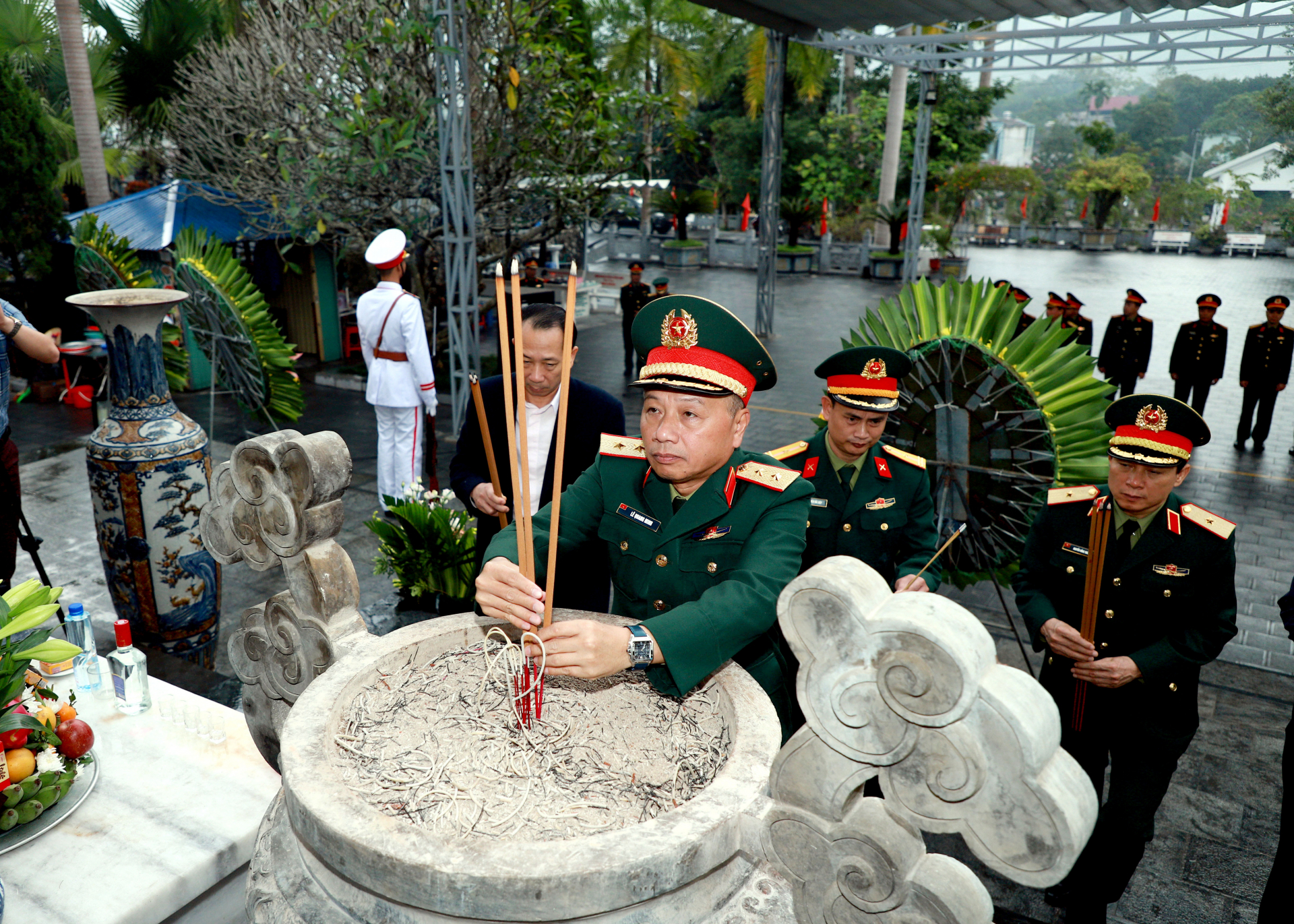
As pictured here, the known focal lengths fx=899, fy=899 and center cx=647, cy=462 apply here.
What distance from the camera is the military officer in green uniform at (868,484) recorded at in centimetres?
324

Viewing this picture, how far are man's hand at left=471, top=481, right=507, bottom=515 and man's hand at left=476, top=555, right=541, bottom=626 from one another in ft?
5.30

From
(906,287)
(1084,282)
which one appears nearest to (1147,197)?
(1084,282)

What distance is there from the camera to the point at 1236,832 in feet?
11.1

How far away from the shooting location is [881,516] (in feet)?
11.0

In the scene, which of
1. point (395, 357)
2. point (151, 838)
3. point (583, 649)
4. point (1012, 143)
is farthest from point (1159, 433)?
point (1012, 143)

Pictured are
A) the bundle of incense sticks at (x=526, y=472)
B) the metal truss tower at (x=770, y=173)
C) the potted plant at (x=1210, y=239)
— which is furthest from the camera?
the potted plant at (x=1210, y=239)

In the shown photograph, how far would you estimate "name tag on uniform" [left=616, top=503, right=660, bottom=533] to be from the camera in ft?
7.05

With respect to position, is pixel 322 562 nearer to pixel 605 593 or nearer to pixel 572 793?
pixel 572 793

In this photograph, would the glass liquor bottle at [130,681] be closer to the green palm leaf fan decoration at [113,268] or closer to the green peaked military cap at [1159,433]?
the green peaked military cap at [1159,433]

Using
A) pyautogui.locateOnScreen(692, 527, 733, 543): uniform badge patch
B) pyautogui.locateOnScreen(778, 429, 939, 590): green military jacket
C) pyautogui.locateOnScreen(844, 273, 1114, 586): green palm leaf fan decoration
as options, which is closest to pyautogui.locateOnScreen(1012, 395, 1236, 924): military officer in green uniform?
pyautogui.locateOnScreen(778, 429, 939, 590): green military jacket

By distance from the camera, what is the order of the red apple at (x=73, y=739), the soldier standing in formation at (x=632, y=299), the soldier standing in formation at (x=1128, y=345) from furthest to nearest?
1. the soldier standing in formation at (x=632, y=299)
2. the soldier standing in formation at (x=1128, y=345)
3. the red apple at (x=73, y=739)

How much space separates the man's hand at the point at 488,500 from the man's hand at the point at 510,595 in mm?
1614

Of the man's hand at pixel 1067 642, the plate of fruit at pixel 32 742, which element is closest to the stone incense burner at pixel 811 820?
the plate of fruit at pixel 32 742

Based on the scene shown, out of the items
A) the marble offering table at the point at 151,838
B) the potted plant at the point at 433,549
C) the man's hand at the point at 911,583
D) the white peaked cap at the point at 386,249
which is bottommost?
the potted plant at the point at 433,549
